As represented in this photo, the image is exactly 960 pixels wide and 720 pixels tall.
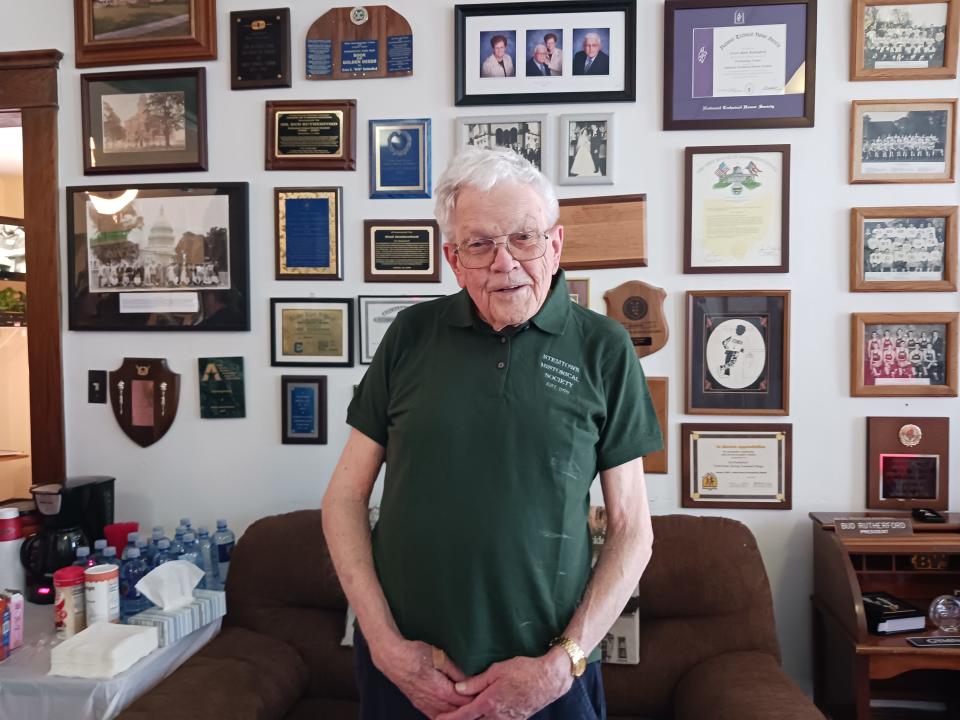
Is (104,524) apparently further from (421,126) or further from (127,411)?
(421,126)

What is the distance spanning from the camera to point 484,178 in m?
1.20

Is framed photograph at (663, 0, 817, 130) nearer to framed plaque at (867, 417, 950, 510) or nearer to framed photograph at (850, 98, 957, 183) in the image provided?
framed photograph at (850, 98, 957, 183)

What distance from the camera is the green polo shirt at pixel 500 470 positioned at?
3.79ft

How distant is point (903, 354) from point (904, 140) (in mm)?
658

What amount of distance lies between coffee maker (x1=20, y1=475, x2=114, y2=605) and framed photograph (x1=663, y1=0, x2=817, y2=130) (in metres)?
2.20

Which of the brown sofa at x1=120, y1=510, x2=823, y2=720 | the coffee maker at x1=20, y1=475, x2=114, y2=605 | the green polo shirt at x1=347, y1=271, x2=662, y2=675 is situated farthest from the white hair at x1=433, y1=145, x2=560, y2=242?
the coffee maker at x1=20, y1=475, x2=114, y2=605

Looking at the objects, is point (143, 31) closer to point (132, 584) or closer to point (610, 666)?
point (132, 584)

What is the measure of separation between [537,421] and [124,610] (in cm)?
145

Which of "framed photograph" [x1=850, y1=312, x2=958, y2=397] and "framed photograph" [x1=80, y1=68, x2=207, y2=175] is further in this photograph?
"framed photograph" [x1=80, y1=68, x2=207, y2=175]

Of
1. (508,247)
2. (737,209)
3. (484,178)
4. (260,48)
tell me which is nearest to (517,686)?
(508,247)

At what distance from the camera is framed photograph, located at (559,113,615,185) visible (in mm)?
2197

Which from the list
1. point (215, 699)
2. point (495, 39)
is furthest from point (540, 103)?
point (215, 699)

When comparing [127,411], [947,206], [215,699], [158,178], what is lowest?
[215,699]

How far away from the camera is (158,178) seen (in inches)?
95.0
